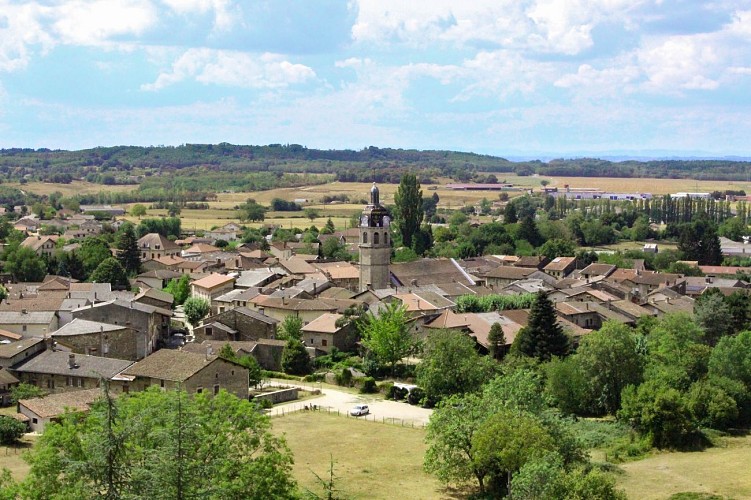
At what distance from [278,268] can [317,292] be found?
13796 millimetres

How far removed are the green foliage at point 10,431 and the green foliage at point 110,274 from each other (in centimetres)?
3696

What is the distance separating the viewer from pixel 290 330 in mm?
53719

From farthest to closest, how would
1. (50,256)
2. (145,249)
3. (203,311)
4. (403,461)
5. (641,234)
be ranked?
(641,234), (145,249), (50,256), (203,311), (403,461)

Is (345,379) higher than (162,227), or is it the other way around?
(162,227)

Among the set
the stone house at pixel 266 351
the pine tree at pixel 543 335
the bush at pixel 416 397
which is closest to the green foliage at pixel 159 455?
the bush at pixel 416 397

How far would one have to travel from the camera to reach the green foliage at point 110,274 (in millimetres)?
72938

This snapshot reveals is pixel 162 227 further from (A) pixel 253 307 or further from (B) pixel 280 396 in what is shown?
(B) pixel 280 396

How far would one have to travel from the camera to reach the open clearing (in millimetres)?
30828

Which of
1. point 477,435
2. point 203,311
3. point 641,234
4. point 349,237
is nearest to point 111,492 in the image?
point 477,435

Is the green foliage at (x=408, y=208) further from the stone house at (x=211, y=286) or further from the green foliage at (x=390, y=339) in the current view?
the green foliage at (x=390, y=339)

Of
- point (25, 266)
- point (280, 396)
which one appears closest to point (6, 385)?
point (280, 396)

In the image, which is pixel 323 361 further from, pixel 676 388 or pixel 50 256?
pixel 50 256

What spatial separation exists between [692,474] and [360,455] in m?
11.3

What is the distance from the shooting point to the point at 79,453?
2223cm
